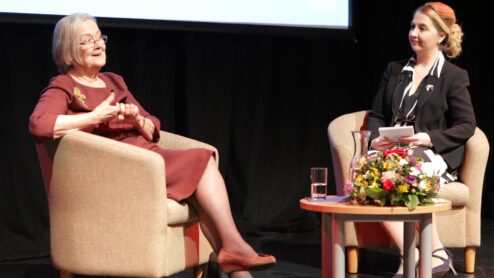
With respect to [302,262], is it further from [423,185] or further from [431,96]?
[423,185]

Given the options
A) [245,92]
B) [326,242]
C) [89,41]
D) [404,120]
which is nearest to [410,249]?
[326,242]

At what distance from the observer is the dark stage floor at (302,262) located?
4.02 metres

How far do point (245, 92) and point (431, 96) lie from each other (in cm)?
151

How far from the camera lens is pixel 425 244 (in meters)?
3.02

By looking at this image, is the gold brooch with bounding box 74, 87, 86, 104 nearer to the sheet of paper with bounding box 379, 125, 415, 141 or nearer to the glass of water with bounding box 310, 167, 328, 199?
the glass of water with bounding box 310, 167, 328, 199

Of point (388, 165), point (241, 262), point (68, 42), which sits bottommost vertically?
point (241, 262)

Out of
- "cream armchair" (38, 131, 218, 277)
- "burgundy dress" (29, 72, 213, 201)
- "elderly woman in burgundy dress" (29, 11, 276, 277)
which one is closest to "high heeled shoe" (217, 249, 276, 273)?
"elderly woman in burgundy dress" (29, 11, 276, 277)

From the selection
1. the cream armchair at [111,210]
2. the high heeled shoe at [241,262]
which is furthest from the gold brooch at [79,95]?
the high heeled shoe at [241,262]

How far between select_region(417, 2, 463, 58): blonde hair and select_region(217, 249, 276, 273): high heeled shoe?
1766 millimetres

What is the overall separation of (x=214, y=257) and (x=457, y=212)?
1308 millimetres

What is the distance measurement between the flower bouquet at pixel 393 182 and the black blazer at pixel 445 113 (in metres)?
0.98

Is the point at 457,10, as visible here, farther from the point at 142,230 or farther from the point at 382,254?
the point at 142,230

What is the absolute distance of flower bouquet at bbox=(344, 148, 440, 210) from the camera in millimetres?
2943

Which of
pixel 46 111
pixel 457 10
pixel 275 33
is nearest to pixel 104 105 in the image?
pixel 46 111
